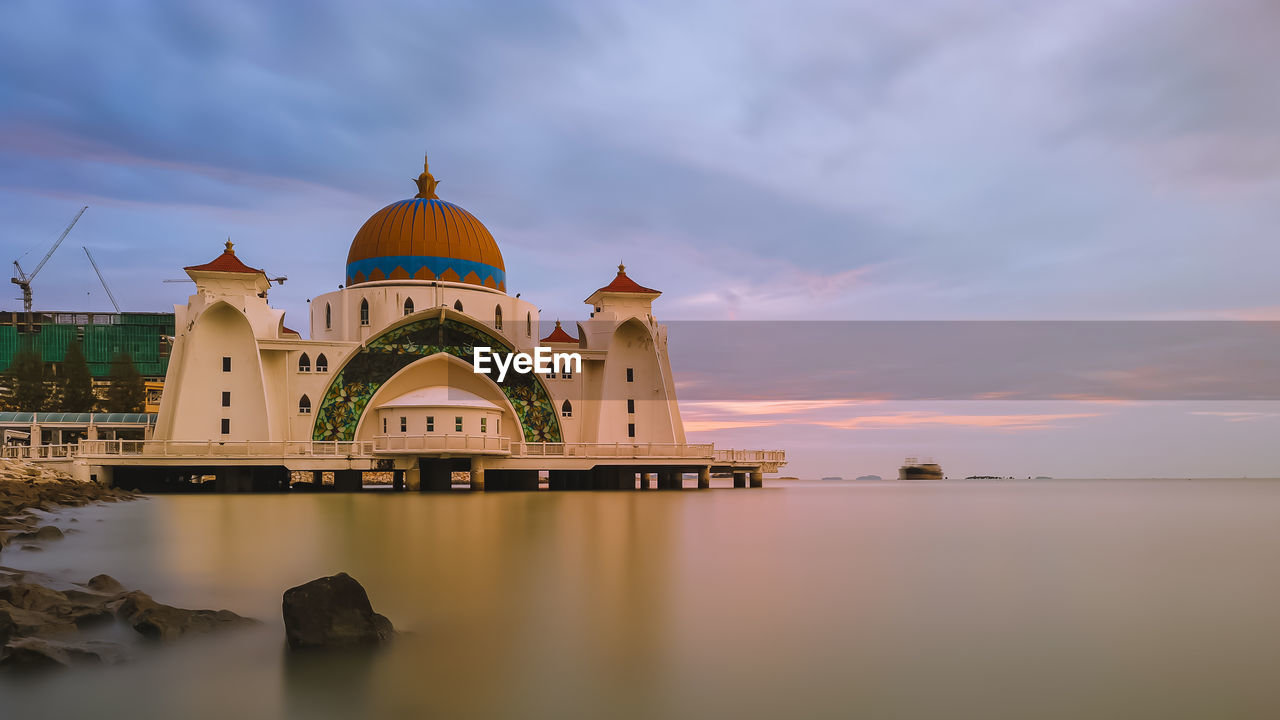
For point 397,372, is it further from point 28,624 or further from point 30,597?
point 28,624

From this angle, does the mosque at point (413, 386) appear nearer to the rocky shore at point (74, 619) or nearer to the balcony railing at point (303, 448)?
the balcony railing at point (303, 448)

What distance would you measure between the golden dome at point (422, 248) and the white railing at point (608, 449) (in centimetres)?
1069

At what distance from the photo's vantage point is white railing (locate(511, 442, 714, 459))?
139 ft

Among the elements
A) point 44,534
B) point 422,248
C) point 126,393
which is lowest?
point 44,534

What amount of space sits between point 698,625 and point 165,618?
16.3 ft

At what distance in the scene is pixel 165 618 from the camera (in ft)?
28.3

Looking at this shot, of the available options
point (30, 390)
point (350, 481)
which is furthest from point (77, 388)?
point (350, 481)

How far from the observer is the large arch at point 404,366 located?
4356 centimetres

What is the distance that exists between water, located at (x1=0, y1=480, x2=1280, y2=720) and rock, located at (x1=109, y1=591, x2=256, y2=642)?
353mm

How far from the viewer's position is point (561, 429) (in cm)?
4616

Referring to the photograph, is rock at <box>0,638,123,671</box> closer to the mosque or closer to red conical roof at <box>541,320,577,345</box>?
the mosque

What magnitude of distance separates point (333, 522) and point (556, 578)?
11261mm

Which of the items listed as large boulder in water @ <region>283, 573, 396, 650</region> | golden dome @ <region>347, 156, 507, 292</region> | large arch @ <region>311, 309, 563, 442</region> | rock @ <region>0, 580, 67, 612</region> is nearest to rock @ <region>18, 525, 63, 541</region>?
rock @ <region>0, 580, 67, 612</region>

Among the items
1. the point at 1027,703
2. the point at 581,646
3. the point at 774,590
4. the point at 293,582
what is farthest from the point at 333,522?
the point at 1027,703
